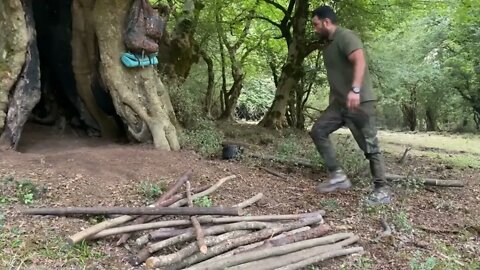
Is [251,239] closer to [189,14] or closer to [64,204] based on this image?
[64,204]

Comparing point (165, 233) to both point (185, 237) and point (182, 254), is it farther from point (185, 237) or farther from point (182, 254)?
point (182, 254)

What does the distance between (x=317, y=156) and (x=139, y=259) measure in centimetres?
446

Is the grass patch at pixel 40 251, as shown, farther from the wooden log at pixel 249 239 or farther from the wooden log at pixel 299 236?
the wooden log at pixel 299 236

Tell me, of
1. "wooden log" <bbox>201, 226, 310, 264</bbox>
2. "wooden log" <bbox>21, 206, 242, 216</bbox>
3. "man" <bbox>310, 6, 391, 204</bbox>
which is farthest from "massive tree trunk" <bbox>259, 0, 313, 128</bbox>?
"wooden log" <bbox>21, 206, 242, 216</bbox>

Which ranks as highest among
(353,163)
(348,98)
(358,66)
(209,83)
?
(209,83)

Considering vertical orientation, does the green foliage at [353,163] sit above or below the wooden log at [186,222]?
above

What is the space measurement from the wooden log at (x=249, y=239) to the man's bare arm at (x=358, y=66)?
151 cm

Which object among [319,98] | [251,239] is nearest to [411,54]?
[319,98]

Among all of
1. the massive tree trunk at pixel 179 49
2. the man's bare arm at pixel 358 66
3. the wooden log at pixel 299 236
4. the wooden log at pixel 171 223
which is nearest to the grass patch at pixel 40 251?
the wooden log at pixel 171 223

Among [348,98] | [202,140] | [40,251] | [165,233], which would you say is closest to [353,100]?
[348,98]

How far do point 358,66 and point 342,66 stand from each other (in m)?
0.32

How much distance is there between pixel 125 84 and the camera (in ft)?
25.2

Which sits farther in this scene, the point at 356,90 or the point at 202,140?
the point at 202,140

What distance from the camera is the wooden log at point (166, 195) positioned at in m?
4.36
